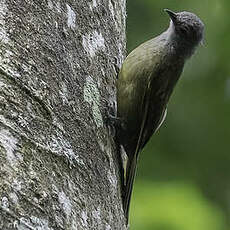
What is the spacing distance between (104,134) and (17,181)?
1.03 metres

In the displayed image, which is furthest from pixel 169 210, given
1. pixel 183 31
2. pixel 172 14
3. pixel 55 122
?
pixel 55 122

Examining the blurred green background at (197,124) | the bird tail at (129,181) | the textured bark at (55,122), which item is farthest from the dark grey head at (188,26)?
the textured bark at (55,122)

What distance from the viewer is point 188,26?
17.9 ft

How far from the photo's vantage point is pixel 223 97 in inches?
262

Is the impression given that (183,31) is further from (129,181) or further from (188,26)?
(129,181)

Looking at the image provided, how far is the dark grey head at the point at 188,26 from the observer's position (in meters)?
5.41

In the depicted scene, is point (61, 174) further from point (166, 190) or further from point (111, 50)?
point (166, 190)

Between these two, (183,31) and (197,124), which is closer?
(183,31)

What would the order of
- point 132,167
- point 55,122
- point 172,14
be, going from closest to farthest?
point 55,122 < point 132,167 < point 172,14

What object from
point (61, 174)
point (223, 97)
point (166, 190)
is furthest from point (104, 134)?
point (223, 97)

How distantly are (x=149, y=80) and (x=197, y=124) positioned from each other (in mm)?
1848

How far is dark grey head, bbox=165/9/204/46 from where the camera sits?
5.41 meters

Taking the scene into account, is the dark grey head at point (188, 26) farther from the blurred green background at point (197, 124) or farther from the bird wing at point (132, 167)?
the blurred green background at point (197, 124)

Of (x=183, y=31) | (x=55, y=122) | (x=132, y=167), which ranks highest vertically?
(x=183, y=31)
